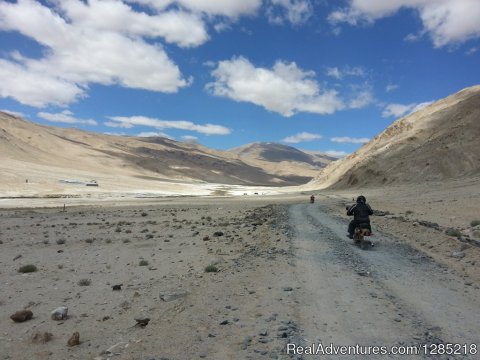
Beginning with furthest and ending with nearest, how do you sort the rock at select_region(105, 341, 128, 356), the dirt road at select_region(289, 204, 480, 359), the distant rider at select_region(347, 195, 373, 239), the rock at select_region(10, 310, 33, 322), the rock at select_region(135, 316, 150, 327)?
the distant rider at select_region(347, 195, 373, 239), the rock at select_region(10, 310, 33, 322), the rock at select_region(135, 316, 150, 327), the dirt road at select_region(289, 204, 480, 359), the rock at select_region(105, 341, 128, 356)

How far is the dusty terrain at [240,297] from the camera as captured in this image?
21.5ft

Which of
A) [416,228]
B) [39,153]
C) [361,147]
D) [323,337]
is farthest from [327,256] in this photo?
[39,153]

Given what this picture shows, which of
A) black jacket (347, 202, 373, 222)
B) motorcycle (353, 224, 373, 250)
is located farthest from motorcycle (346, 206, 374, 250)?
black jacket (347, 202, 373, 222)

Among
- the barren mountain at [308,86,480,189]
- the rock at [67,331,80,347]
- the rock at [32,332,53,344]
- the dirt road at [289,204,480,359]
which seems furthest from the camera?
the barren mountain at [308,86,480,189]

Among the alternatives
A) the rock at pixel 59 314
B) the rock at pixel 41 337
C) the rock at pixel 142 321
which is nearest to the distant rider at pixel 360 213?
the rock at pixel 142 321

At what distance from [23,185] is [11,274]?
84257 mm

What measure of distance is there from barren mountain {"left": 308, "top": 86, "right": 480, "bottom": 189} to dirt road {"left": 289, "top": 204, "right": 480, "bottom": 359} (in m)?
62.3

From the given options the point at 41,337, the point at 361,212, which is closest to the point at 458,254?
the point at 361,212

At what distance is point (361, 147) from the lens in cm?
13012

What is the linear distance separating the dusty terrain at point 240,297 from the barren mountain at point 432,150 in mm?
61586

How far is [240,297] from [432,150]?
80.1m

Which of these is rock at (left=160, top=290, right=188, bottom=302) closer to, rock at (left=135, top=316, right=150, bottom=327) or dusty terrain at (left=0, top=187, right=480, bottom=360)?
dusty terrain at (left=0, top=187, right=480, bottom=360)

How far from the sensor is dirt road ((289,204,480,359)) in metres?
6.48

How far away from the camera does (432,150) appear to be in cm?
7969
